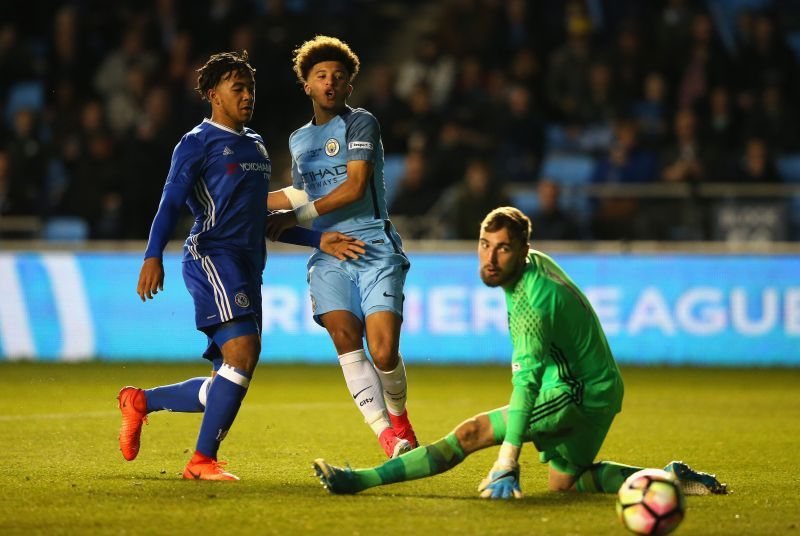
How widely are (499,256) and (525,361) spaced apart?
475 mm

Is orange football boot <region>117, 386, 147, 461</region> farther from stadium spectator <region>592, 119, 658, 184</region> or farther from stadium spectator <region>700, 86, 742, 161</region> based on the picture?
stadium spectator <region>700, 86, 742, 161</region>

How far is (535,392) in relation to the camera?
5.78 meters

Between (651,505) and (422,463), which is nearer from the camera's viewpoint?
(651,505)

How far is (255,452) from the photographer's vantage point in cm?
798

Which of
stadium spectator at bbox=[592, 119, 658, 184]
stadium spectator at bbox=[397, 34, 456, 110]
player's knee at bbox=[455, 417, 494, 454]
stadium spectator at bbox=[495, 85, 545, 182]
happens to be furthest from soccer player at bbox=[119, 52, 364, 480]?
stadium spectator at bbox=[397, 34, 456, 110]

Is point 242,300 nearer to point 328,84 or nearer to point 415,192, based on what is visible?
point 328,84

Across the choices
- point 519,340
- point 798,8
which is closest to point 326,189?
point 519,340

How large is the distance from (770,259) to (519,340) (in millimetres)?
8903

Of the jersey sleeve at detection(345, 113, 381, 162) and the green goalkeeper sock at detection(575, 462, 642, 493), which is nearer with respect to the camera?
the green goalkeeper sock at detection(575, 462, 642, 493)

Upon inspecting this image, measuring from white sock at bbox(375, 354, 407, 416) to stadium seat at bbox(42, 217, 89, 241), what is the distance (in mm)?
9793

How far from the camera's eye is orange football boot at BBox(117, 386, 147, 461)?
7.11 metres

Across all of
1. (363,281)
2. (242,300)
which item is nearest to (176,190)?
(242,300)

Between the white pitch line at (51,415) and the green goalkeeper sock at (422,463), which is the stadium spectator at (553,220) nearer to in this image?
the white pitch line at (51,415)

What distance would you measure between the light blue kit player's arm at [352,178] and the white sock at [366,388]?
78 centimetres
